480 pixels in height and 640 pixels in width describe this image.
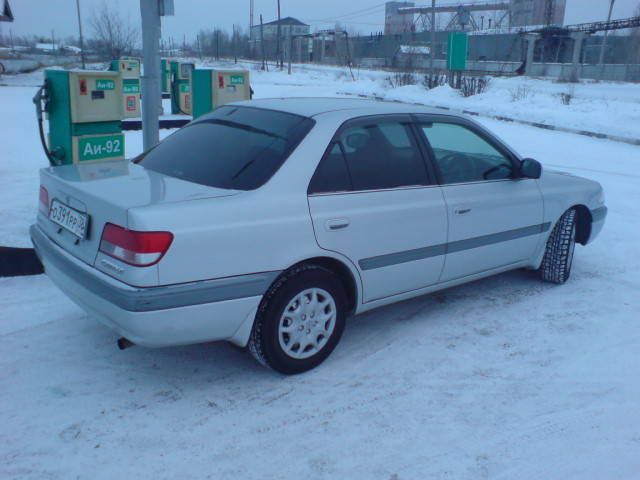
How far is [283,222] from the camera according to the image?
341 centimetres

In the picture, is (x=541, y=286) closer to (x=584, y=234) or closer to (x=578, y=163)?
(x=584, y=234)

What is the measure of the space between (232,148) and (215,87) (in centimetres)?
832

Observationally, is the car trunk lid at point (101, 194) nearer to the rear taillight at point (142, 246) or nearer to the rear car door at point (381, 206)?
the rear taillight at point (142, 246)

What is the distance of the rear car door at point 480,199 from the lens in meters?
4.40

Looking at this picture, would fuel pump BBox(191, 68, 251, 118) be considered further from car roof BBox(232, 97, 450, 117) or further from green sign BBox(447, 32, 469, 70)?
green sign BBox(447, 32, 469, 70)

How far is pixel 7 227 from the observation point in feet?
20.6

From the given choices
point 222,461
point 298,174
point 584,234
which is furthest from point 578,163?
point 222,461

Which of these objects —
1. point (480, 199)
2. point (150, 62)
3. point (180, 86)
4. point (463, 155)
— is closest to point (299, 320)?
point (480, 199)

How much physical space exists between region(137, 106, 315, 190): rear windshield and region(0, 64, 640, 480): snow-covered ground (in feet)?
3.85

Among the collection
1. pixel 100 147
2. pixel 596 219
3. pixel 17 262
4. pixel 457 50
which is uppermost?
pixel 457 50

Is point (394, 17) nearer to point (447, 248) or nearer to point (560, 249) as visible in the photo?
point (560, 249)

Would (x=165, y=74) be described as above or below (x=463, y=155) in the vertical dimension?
above

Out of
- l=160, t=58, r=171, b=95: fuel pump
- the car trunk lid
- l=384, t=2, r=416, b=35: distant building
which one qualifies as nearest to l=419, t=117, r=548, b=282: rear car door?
the car trunk lid

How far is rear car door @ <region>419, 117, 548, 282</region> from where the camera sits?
4.40 m
